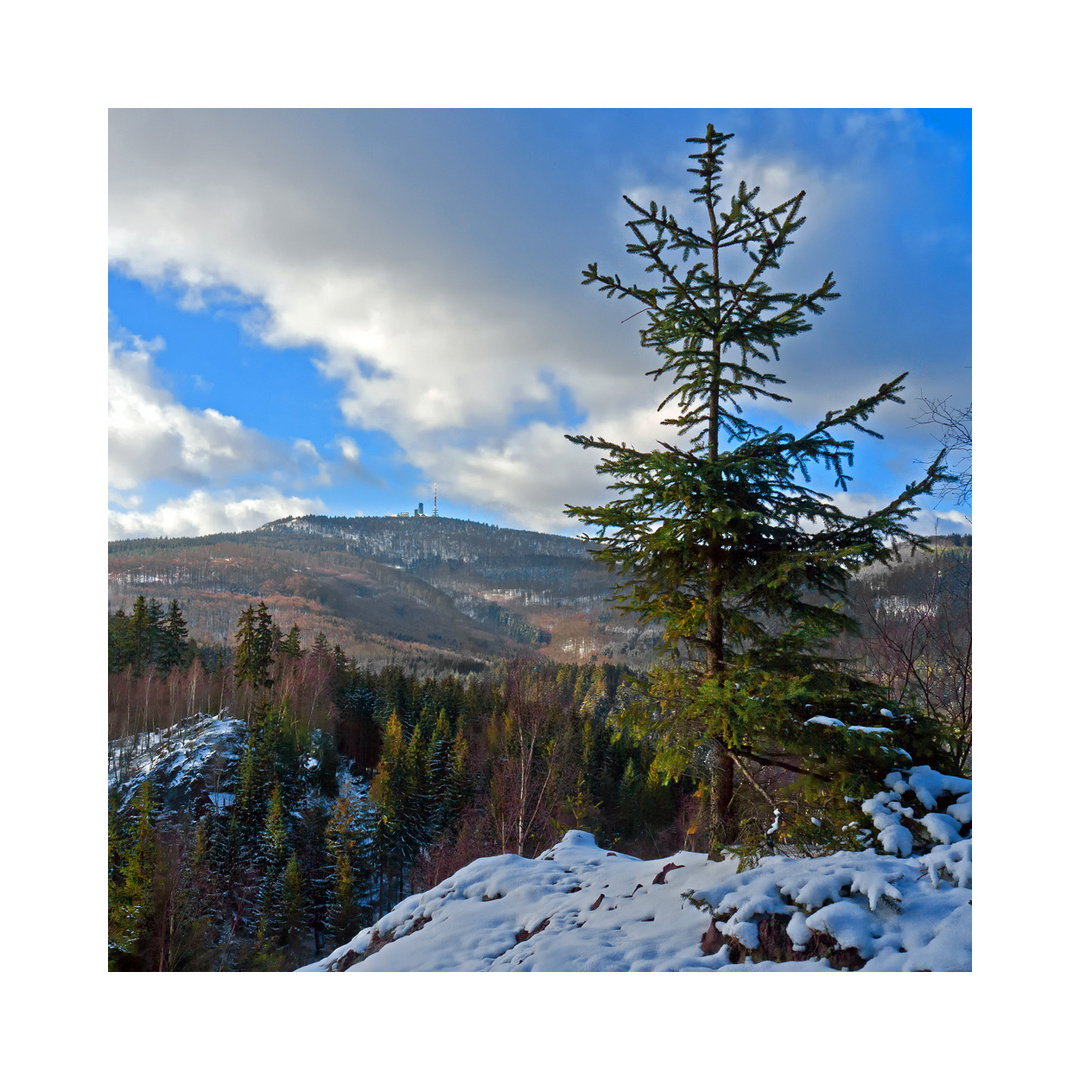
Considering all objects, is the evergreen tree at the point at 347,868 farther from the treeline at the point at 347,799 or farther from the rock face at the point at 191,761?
the rock face at the point at 191,761

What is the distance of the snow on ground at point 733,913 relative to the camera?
2498mm

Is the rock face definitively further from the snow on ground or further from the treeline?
the snow on ground

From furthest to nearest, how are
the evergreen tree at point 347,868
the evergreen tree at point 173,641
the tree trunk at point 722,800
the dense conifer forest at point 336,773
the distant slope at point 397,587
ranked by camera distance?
the distant slope at point 397,587 → the evergreen tree at point 173,641 → the evergreen tree at point 347,868 → the dense conifer forest at point 336,773 → the tree trunk at point 722,800

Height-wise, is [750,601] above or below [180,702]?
above

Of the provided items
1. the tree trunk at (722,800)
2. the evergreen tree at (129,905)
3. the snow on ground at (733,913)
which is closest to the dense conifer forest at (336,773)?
the evergreen tree at (129,905)

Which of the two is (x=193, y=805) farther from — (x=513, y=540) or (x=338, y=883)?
(x=513, y=540)

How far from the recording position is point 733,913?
2762mm

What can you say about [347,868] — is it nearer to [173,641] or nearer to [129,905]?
[129,905]

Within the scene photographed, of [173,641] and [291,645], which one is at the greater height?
[173,641]

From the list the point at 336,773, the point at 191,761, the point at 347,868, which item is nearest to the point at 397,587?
the point at 336,773
